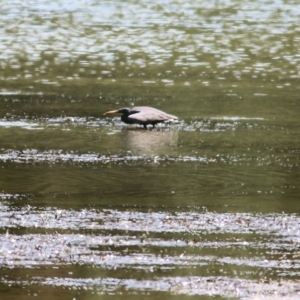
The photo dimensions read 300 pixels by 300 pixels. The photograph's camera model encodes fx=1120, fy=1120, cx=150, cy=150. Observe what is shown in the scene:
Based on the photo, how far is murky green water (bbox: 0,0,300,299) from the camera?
8906 millimetres

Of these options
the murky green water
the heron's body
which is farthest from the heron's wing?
the murky green water

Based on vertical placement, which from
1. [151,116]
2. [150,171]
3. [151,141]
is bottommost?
[151,116]

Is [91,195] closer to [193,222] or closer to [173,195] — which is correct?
[173,195]

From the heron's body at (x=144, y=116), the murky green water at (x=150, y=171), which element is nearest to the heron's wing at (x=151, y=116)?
the heron's body at (x=144, y=116)

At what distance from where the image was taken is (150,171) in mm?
14352

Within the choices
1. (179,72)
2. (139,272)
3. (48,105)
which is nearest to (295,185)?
(139,272)

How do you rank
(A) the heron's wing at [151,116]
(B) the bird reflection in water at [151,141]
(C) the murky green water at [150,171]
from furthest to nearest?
(A) the heron's wing at [151,116], (B) the bird reflection in water at [151,141], (C) the murky green water at [150,171]

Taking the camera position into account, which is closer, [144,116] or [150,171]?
[150,171]

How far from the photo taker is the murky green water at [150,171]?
29.2 ft

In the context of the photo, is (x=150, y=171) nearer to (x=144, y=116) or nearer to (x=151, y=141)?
(x=151, y=141)

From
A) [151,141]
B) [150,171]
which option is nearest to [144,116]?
[151,141]

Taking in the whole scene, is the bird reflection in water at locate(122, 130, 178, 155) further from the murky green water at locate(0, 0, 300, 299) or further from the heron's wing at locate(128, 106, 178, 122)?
the heron's wing at locate(128, 106, 178, 122)

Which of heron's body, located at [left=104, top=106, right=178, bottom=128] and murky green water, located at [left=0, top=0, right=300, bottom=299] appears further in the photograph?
heron's body, located at [left=104, top=106, right=178, bottom=128]

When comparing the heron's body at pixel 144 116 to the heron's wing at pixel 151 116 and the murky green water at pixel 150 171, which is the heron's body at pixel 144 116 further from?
the murky green water at pixel 150 171
